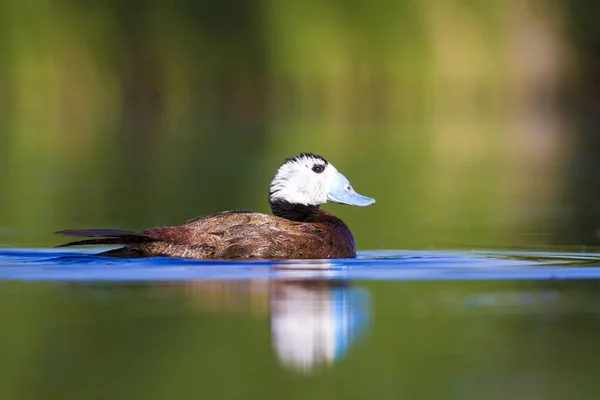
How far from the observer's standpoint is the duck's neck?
33.9 ft

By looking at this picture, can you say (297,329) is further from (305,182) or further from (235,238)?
(305,182)

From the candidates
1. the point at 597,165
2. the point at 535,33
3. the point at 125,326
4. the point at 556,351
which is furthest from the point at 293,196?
the point at 535,33

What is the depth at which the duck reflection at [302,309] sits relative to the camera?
6.43 m

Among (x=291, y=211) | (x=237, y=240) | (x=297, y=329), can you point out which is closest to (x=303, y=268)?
Answer: (x=237, y=240)

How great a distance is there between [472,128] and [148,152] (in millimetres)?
12912

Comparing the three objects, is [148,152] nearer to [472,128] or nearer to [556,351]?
[472,128]

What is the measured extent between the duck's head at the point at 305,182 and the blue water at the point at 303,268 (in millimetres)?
656

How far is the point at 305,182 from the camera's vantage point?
10391 millimetres

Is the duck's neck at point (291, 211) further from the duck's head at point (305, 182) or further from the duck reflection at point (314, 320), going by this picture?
the duck reflection at point (314, 320)

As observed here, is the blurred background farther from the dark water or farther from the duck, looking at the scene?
the dark water

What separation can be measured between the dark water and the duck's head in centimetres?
89

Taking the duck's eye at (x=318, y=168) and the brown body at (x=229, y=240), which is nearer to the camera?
the brown body at (x=229, y=240)

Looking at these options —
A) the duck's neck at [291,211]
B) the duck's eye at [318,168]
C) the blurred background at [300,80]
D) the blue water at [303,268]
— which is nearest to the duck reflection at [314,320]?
the blue water at [303,268]

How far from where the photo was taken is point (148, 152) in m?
25.9
